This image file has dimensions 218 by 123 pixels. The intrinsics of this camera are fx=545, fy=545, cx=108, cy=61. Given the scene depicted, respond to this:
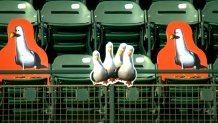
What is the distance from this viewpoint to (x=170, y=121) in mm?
4605

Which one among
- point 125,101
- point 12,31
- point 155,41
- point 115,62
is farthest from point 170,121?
point 12,31

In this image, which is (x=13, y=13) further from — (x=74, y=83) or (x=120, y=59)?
(x=120, y=59)

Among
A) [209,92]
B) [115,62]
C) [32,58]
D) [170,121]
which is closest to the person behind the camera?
[115,62]

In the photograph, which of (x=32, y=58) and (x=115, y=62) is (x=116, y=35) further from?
(x=115, y=62)

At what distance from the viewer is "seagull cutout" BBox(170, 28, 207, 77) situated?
221 inches

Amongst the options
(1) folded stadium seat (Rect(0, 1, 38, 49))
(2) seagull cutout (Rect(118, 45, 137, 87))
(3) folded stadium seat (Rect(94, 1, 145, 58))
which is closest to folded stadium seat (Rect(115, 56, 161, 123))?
(2) seagull cutout (Rect(118, 45, 137, 87))

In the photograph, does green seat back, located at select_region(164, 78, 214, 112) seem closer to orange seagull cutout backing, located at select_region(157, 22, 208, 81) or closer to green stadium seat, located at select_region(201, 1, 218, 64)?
orange seagull cutout backing, located at select_region(157, 22, 208, 81)

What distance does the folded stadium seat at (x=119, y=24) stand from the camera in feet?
19.4

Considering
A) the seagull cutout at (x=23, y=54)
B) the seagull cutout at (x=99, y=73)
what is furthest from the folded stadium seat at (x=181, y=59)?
the seagull cutout at (x=99, y=73)

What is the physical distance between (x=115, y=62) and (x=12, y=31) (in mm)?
2146

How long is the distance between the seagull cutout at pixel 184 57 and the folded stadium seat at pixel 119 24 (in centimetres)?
42

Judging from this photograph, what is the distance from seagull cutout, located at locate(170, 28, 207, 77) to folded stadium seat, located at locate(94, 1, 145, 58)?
42 centimetres

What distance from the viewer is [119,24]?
592 cm

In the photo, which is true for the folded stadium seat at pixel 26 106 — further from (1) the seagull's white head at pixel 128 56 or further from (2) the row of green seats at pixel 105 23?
(2) the row of green seats at pixel 105 23
